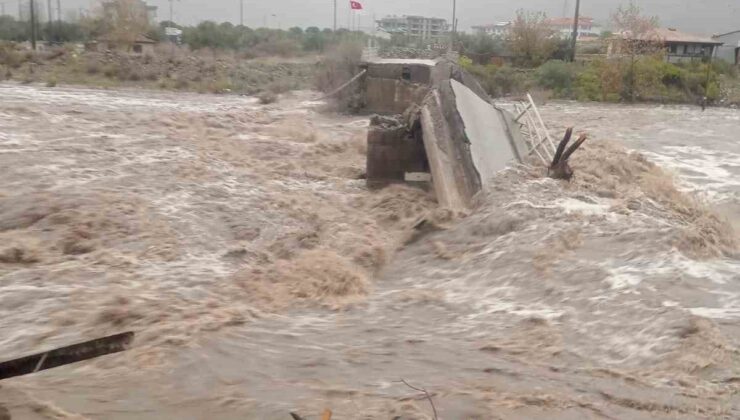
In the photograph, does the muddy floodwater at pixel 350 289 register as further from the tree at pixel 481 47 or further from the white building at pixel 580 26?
the white building at pixel 580 26

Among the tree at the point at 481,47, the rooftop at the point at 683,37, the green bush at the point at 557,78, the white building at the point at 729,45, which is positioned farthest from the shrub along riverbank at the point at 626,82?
the white building at the point at 729,45

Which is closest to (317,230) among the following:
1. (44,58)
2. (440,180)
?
(440,180)

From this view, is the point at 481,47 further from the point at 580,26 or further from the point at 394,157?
the point at 394,157

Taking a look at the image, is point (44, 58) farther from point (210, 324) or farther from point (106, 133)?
point (210, 324)

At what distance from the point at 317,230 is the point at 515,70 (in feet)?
113

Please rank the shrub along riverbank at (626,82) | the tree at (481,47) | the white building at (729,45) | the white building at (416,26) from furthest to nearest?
the white building at (416,26)
the white building at (729,45)
the tree at (481,47)
the shrub along riverbank at (626,82)

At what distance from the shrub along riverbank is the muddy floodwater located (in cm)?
2169

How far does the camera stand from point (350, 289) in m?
9.03

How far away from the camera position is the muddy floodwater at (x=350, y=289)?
605 cm

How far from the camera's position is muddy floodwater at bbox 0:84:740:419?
6.05m

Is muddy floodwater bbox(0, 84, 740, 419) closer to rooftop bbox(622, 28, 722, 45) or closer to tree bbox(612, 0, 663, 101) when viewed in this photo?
tree bbox(612, 0, 663, 101)

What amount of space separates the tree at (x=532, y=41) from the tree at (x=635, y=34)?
17.2 feet

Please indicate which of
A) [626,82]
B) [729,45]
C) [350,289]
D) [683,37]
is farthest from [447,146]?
[729,45]

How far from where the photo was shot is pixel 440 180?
13203 mm
